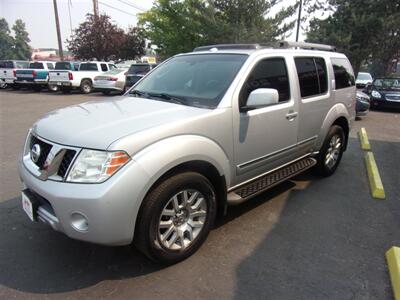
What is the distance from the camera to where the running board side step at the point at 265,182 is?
138 inches

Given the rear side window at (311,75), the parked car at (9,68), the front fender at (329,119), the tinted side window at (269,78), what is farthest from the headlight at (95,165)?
the parked car at (9,68)

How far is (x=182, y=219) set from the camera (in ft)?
10.0

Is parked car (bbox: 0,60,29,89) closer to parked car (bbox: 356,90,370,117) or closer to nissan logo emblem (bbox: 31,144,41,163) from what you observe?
parked car (bbox: 356,90,370,117)

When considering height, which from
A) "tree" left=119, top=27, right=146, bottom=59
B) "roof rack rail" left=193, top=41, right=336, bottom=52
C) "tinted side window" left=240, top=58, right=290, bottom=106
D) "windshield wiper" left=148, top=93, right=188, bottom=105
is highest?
"tree" left=119, top=27, right=146, bottom=59

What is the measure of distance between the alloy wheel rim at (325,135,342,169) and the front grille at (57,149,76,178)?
392 cm

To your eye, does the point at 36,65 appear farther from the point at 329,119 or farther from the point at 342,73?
the point at 329,119

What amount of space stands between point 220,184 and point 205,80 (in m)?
1.15

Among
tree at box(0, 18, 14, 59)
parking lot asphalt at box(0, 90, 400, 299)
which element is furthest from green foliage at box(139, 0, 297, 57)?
tree at box(0, 18, 14, 59)

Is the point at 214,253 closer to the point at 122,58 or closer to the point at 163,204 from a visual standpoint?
the point at 163,204

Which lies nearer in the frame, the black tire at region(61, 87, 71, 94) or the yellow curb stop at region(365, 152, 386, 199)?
the yellow curb stop at region(365, 152, 386, 199)

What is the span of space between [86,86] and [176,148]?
1877 cm

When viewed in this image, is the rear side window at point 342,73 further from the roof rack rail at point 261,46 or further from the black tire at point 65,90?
the black tire at point 65,90

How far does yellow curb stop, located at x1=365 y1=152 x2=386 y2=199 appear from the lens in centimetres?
477

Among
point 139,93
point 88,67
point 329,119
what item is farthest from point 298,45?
point 88,67
